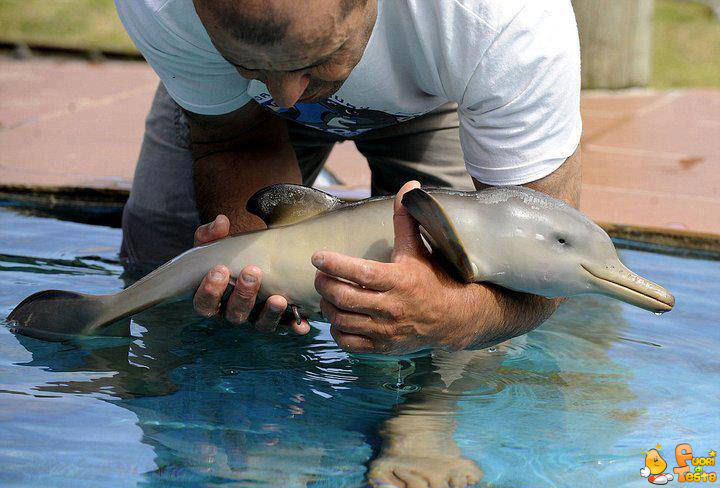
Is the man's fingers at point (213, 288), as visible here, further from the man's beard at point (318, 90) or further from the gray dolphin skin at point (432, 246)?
the man's beard at point (318, 90)

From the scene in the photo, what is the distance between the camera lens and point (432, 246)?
110 inches

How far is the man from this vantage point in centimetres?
257

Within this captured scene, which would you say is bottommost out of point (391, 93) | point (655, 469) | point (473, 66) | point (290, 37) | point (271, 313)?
point (655, 469)

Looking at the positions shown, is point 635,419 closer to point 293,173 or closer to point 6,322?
point 293,173

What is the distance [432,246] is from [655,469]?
822 millimetres

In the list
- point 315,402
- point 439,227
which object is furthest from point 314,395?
point 439,227

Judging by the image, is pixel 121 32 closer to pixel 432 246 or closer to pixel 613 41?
pixel 613 41

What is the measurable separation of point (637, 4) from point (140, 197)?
16.6 ft

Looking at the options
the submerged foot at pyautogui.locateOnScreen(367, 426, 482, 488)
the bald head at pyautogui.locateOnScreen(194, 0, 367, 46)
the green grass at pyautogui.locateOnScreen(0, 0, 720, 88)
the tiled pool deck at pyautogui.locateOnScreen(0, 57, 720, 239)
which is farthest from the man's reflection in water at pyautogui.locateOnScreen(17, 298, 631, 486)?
the green grass at pyautogui.locateOnScreen(0, 0, 720, 88)

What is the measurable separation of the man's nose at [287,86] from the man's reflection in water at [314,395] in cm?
86

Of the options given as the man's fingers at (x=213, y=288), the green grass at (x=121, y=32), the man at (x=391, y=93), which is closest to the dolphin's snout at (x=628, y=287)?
the man at (x=391, y=93)

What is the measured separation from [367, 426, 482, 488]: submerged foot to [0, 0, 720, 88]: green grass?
790 cm

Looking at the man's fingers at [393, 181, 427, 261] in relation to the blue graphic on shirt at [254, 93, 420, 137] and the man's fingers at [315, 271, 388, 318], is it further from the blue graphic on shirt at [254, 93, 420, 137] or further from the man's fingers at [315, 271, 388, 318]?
the blue graphic on shirt at [254, 93, 420, 137]

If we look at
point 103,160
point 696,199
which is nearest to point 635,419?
point 696,199
